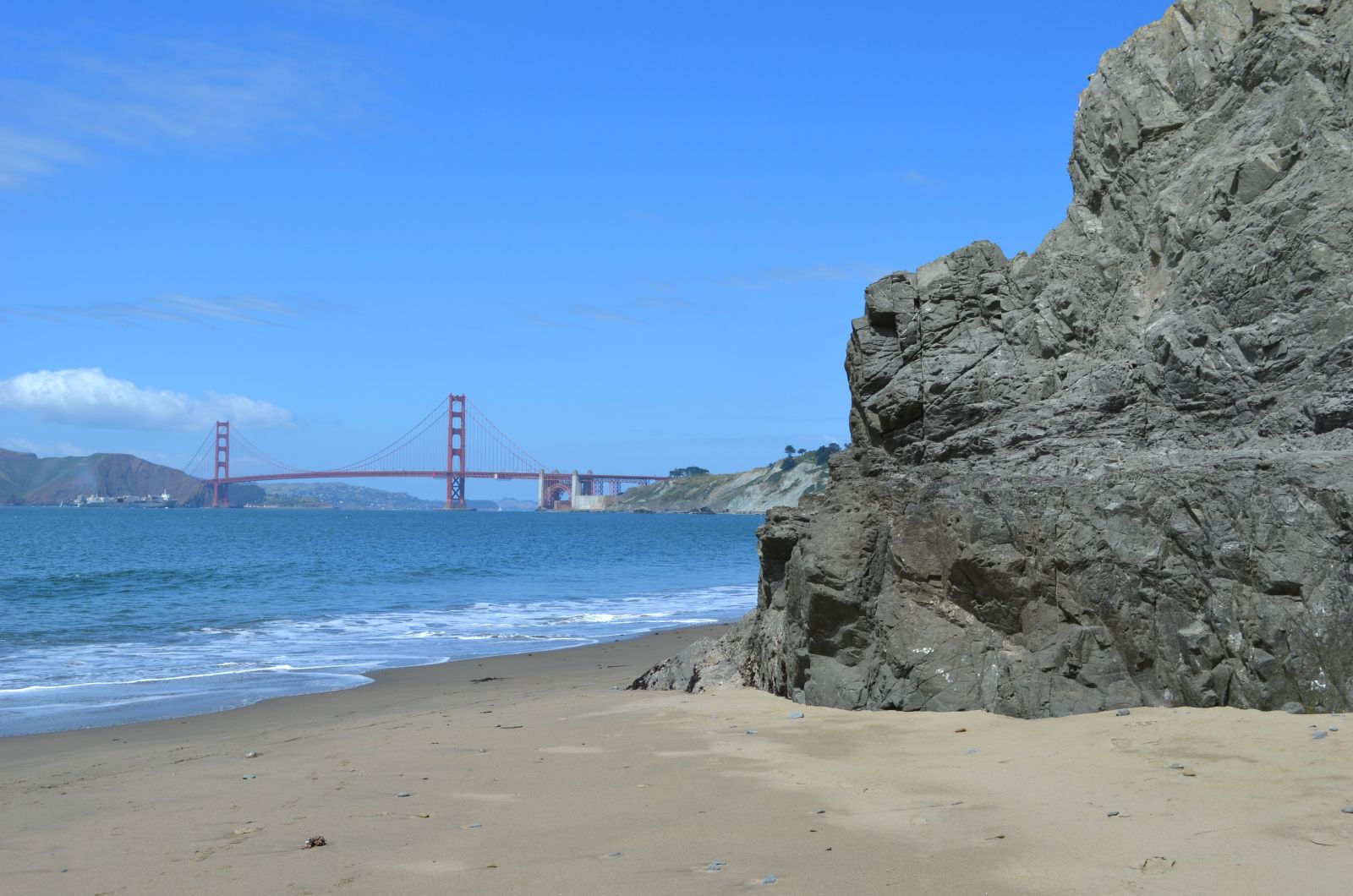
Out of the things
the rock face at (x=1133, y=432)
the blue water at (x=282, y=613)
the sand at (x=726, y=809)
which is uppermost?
the rock face at (x=1133, y=432)

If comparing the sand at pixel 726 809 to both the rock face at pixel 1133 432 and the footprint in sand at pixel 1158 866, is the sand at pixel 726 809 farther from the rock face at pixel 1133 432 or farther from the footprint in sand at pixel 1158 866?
the rock face at pixel 1133 432

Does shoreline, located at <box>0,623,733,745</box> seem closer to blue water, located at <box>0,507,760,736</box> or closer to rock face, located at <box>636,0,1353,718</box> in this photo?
blue water, located at <box>0,507,760,736</box>

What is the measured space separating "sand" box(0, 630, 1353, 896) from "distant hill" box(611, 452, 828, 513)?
104m

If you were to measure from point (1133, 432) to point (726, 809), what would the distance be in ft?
12.9

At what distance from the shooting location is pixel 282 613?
965 inches

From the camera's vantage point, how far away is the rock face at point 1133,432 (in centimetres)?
657

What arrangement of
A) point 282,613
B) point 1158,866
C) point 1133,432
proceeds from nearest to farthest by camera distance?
1. point 1158,866
2. point 1133,432
3. point 282,613

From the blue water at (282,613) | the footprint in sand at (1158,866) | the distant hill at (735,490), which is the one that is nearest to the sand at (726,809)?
the footprint in sand at (1158,866)

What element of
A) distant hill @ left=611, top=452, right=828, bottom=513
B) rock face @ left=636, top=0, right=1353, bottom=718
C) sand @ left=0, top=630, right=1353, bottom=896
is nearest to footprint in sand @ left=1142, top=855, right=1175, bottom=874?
sand @ left=0, top=630, right=1353, bottom=896

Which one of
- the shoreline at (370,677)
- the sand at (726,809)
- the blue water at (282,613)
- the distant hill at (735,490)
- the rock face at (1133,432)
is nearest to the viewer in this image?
the sand at (726,809)

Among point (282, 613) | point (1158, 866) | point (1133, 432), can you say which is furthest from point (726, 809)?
point (282, 613)

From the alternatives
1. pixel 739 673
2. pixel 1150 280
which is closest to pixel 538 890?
pixel 739 673

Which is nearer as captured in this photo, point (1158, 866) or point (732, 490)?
point (1158, 866)

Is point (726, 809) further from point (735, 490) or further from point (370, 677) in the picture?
point (735, 490)
